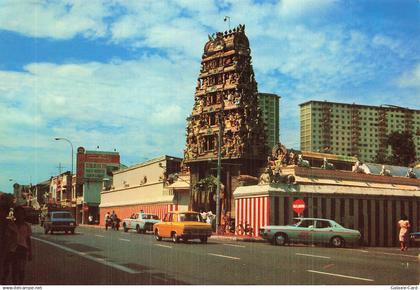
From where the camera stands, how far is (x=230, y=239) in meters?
35.4

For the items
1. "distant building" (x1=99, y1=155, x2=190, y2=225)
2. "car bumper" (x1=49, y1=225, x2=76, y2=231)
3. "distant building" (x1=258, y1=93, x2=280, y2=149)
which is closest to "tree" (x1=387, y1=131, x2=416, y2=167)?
"distant building" (x1=258, y1=93, x2=280, y2=149)

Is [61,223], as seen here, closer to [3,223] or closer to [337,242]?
[337,242]

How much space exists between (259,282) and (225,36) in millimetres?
47824

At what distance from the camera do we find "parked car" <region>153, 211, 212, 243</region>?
1096 inches

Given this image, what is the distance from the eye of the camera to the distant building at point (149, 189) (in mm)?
60281

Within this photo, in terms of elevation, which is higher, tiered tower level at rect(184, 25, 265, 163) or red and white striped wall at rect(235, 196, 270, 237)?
tiered tower level at rect(184, 25, 265, 163)

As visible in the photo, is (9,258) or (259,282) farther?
(259,282)

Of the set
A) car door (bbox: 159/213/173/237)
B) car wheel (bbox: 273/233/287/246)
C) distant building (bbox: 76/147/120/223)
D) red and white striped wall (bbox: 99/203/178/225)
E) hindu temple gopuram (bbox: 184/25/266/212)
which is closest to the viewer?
car wheel (bbox: 273/233/287/246)

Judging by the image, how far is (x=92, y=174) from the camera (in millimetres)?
90375

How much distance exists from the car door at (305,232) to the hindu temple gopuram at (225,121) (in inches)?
960

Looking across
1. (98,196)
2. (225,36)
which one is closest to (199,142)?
(225,36)

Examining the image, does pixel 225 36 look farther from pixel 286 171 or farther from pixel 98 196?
pixel 98 196

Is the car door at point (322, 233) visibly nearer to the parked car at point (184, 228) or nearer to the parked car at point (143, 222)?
the parked car at point (184, 228)

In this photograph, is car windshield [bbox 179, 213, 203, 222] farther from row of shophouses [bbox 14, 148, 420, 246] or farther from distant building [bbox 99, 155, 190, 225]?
distant building [bbox 99, 155, 190, 225]
